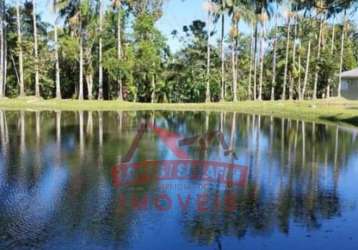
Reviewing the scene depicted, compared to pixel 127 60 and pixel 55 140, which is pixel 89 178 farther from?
pixel 127 60

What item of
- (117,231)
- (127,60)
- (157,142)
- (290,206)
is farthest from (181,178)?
(127,60)

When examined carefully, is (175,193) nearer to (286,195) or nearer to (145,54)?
(286,195)

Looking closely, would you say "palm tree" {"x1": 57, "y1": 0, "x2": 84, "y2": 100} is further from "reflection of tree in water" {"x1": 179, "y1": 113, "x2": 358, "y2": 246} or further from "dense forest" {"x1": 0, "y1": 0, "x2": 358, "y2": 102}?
"reflection of tree in water" {"x1": 179, "y1": 113, "x2": 358, "y2": 246}

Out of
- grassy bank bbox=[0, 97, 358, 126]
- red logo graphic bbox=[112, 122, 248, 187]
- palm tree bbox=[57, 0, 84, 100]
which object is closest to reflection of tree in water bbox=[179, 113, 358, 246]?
red logo graphic bbox=[112, 122, 248, 187]

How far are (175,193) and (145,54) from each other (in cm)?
3616

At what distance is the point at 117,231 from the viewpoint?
7.21 m

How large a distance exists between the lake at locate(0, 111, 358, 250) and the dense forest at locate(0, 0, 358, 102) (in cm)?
2580

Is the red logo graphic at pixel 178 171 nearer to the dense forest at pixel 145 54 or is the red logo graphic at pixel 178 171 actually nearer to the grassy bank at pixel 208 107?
the grassy bank at pixel 208 107

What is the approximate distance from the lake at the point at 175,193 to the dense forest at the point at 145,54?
84.7ft

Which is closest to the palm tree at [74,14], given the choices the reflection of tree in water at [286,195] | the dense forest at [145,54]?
the dense forest at [145,54]

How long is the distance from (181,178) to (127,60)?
32.8 metres

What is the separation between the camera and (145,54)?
44812 mm

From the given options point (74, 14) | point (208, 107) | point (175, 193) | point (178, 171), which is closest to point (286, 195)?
point (175, 193)

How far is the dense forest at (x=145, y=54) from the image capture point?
42688 millimetres
